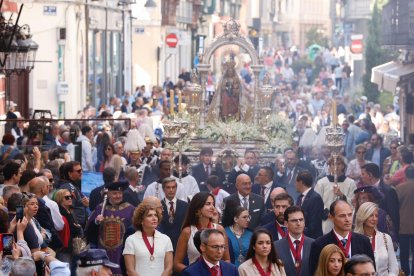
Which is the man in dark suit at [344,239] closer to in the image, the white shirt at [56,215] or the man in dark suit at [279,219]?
the man in dark suit at [279,219]

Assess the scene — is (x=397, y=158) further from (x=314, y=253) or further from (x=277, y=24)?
(x=277, y=24)

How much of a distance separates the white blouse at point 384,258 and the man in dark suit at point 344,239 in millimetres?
445

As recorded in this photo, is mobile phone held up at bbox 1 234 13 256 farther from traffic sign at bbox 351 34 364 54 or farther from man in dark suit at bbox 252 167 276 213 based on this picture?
traffic sign at bbox 351 34 364 54

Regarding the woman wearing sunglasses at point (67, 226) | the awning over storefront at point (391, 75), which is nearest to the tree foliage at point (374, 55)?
the awning over storefront at point (391, 75)

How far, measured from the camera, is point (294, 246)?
14938 millimetres

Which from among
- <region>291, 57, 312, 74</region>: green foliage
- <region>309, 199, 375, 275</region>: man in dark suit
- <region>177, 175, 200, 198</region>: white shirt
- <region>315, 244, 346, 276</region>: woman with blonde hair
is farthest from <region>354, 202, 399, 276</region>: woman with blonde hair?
<region>291, 57, 312, 74</region>: green foliage

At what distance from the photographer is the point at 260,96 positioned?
104 ft

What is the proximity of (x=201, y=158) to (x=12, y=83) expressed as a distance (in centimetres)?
1194

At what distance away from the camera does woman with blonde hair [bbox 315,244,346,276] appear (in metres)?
13.1

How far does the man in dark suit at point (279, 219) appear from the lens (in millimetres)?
15922

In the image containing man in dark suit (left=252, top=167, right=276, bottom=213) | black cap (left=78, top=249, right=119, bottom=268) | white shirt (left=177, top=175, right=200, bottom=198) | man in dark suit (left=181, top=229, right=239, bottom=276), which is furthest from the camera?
white shirt (left=177, top=175, right=200, bottom=198)

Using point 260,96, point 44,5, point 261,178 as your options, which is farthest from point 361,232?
point 44,5

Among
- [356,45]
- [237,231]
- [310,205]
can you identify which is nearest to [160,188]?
[310,205]

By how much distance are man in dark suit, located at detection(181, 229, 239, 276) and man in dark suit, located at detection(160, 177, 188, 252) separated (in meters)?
3.84
